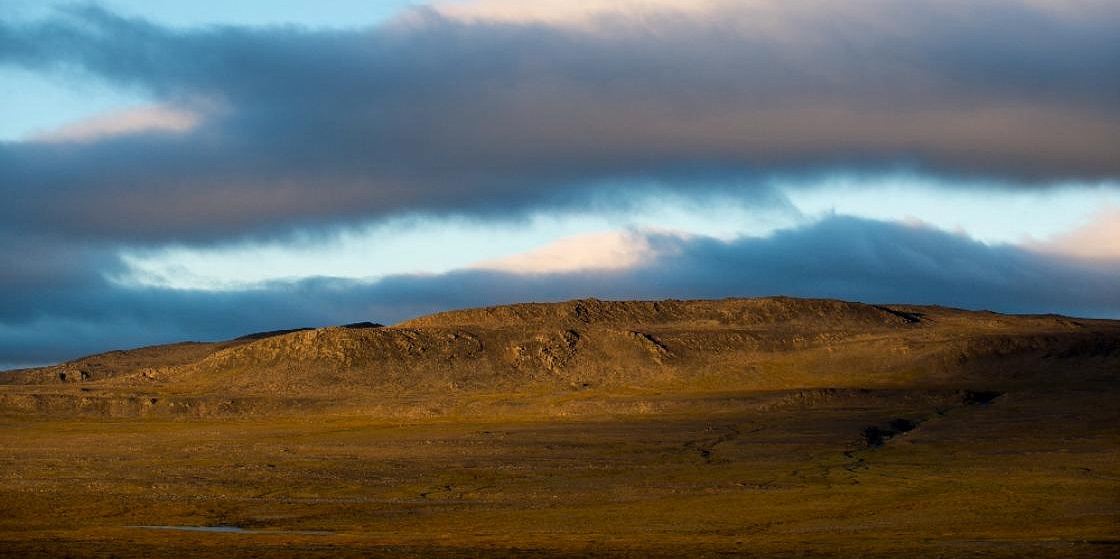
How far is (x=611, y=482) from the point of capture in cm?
9625

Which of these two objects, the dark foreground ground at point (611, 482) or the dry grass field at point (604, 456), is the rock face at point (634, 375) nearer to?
the dry grass field at point (604, 456)

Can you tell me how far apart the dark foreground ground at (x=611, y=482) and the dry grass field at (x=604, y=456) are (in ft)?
1.21

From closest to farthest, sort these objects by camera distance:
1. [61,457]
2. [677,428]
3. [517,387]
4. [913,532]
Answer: [913,532], [61,457], [677,428], [517,387]

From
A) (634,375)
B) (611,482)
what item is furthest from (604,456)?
(634,375)

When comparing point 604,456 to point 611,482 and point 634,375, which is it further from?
point 634,375

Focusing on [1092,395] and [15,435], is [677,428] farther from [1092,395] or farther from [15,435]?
[15,435]

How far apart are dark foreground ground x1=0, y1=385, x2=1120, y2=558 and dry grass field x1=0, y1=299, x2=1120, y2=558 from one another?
1.21ft

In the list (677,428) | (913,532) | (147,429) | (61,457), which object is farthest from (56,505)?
(147,429)

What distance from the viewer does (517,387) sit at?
617ft

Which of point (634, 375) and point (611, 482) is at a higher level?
point (634, 375)

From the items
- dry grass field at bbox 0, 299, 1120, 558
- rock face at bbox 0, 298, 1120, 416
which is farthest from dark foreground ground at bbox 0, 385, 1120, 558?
rock face at bbox 0, 298, 1120, 416

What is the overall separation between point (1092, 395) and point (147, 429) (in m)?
100

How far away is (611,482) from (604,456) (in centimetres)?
1945

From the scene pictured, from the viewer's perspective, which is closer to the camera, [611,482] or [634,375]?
[611,482]
